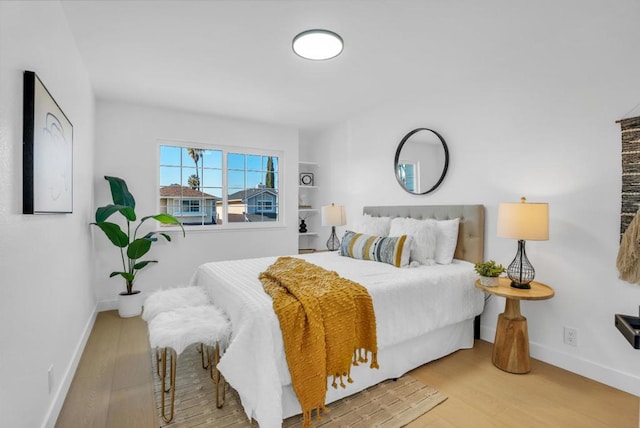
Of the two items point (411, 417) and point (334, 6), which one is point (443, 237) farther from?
point (334, 6)

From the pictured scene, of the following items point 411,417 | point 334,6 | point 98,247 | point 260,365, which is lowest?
point 411,417

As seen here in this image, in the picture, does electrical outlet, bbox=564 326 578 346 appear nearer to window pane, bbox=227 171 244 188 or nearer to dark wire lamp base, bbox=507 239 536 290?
dark wire lamp base, bbox=507 239 536 290

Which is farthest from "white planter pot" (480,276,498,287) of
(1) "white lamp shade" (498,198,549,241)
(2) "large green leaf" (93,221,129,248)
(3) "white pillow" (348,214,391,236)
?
(2) "large green leaf" (93,221,129,248)

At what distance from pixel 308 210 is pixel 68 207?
138 inches

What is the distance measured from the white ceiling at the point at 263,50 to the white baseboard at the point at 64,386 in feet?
7.84

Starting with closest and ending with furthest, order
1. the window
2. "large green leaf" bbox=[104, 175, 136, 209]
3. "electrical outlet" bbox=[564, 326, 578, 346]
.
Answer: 1. "electrical outlet" bbox=[564, 326, 578, 346]
2. "large green leaf" bbox=[104, 175, 136, 209]
3. the window

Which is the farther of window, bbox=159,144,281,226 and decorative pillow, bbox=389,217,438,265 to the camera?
window, bbox=159,144,281,226

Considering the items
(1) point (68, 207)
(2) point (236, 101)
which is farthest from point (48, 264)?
(2) point (236, 101)

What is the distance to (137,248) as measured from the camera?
3.44m

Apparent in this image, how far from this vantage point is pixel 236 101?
149 inches

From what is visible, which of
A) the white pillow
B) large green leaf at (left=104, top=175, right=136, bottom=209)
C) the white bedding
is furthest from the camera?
large green leaf at (left=104, top=175, right=136, bottom=209)

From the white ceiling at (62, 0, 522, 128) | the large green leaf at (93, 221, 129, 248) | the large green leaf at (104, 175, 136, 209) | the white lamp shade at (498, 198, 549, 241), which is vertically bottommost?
the large green leaf at (93, 221, 129, 248)

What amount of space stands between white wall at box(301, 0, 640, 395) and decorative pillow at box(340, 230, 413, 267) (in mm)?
804

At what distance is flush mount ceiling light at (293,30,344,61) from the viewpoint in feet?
7.45
